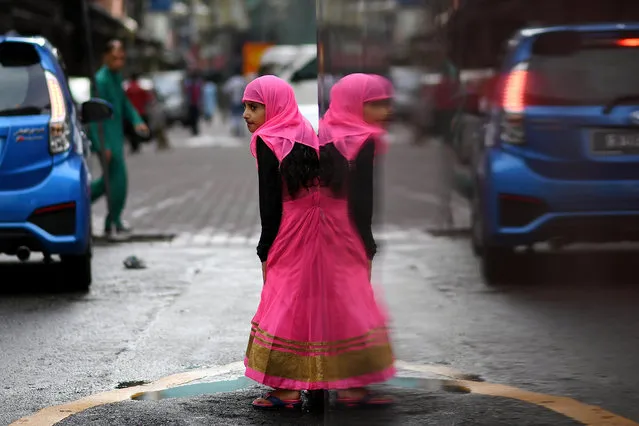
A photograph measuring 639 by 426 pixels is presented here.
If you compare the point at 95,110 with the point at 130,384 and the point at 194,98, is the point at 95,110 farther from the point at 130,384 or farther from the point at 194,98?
the point at 194,98

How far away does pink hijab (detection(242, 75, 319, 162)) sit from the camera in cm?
545

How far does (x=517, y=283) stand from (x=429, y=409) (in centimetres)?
90

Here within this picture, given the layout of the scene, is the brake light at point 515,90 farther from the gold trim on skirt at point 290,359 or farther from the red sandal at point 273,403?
the red sandal at point 273,403

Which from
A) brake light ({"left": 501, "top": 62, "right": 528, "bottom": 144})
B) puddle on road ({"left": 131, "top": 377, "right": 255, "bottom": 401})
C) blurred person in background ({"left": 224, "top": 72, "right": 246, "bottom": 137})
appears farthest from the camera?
blurred person in background ({"left": 224, "top": 72, "right": 246, "bottom": 137})

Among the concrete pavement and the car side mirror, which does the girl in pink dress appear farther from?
the car side mirror

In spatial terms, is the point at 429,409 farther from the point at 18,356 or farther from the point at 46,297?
the point at 46,297

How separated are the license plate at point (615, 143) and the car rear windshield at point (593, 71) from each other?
9 centimetres

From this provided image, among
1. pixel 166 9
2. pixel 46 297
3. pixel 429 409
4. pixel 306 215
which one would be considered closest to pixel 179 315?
pixel 46 297

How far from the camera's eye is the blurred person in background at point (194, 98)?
150ft

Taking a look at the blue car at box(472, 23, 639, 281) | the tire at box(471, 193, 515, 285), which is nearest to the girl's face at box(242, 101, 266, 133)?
the blue car at box(472, 23, 639, 281)

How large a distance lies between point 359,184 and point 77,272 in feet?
18.8

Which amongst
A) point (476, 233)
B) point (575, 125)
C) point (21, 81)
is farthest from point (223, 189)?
point (575, 125)

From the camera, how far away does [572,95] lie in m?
4.17

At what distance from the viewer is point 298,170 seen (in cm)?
534
